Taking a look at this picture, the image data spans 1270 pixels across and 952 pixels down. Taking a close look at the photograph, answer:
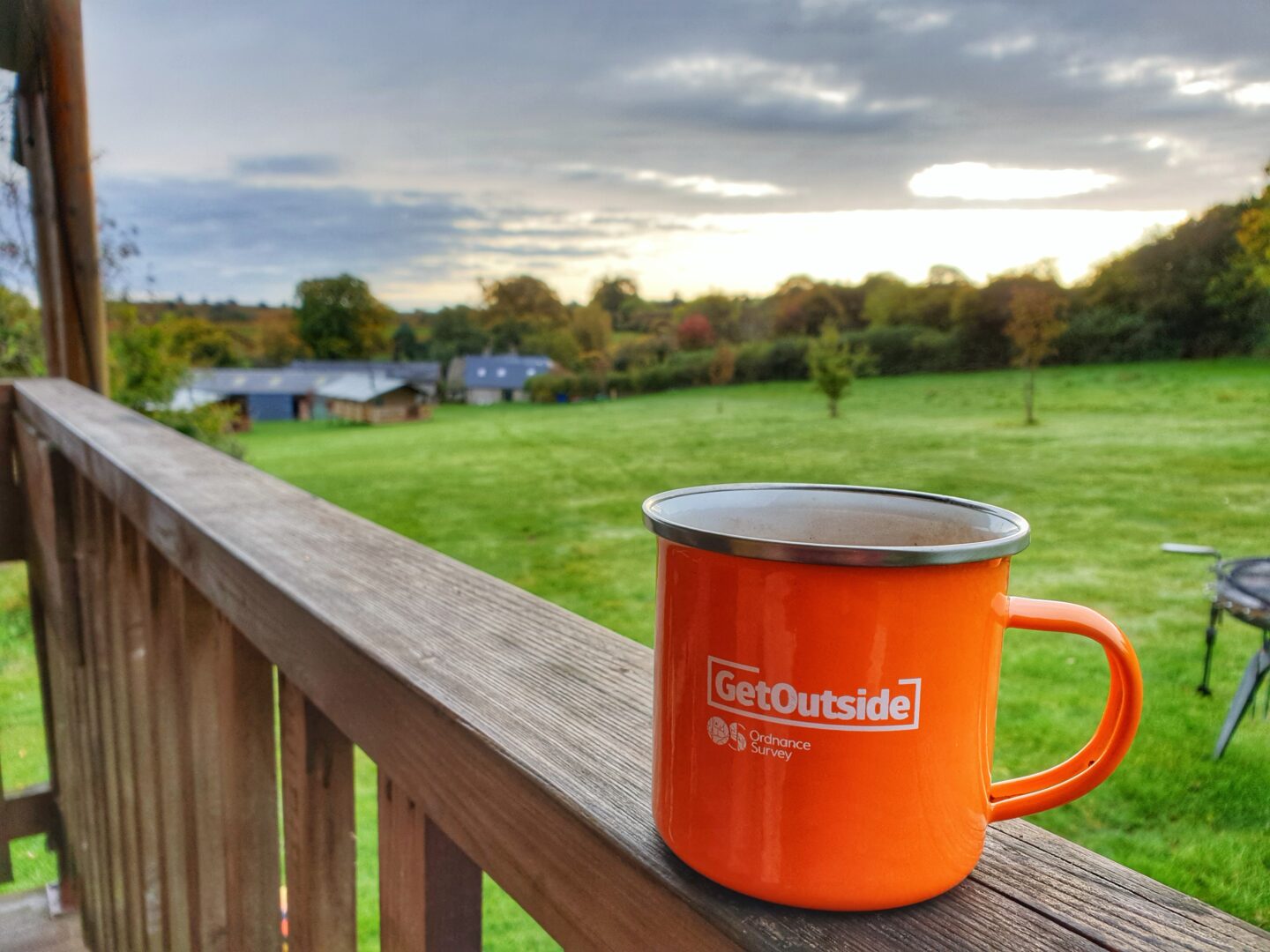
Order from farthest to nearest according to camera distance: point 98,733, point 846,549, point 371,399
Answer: point 371,399 < point 98,733 < point 846,549

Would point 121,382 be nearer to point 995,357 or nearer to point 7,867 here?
point 7,867

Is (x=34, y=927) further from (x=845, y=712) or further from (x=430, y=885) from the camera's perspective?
(x=845, y=712)

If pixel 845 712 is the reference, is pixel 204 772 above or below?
below

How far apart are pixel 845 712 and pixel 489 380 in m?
7.26

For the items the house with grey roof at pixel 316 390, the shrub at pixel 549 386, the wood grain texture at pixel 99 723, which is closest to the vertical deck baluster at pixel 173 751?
the wood grain texture at pixel 99 723

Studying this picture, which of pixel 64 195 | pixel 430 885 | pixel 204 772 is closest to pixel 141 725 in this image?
pixel 204 772

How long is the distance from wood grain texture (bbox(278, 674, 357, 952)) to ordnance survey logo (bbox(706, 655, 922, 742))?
0.40 m

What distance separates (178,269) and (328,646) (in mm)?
5204

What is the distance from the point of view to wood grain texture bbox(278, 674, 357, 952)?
1.87ft

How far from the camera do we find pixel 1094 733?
0.88ft

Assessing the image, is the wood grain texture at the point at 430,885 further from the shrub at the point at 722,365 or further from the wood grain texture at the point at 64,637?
the shrub at the point at 722,365

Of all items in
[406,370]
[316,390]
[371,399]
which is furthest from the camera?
[316,390]

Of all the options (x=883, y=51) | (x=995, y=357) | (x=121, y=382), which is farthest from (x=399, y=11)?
(x=121, y=382)

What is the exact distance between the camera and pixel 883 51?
3.33 feet
